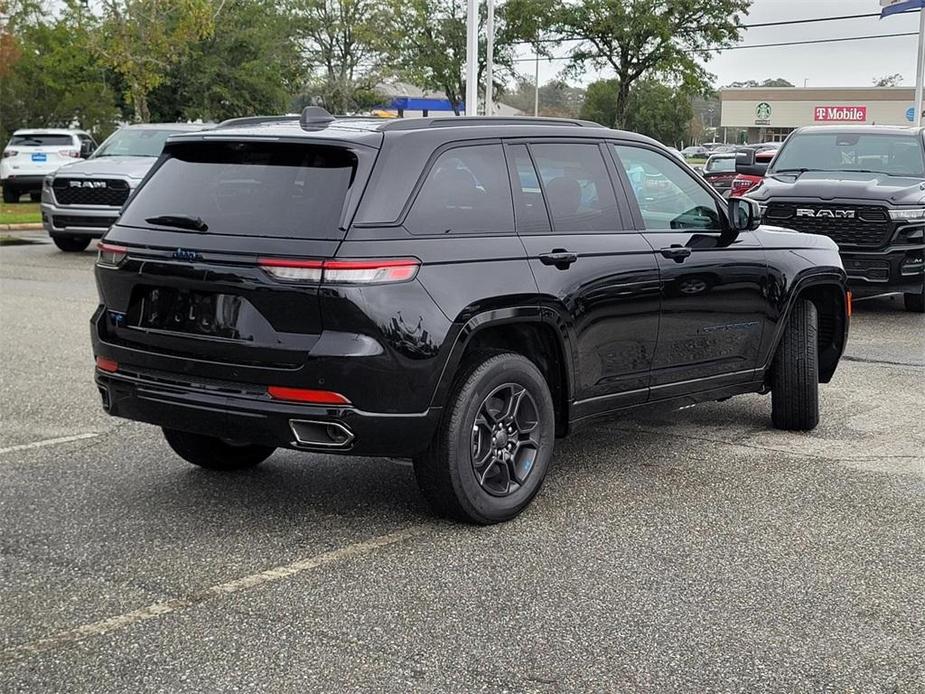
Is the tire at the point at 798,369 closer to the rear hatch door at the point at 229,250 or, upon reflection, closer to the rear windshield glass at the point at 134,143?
the rear hatch door at the point at 229,250

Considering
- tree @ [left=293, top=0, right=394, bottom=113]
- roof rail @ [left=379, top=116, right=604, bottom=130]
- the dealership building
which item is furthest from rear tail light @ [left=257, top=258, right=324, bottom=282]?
the dealership building

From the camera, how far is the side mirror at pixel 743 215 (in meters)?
6.71

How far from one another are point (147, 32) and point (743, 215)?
84.9 feet

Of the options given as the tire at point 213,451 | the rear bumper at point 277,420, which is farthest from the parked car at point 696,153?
the rear bumper at point 277,420

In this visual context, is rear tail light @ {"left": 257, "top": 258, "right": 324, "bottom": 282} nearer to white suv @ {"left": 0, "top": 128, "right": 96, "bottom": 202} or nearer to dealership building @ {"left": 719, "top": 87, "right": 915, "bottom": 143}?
white suv @ {"left": 0, "top": 128, "right": 96, "bottom": 202}

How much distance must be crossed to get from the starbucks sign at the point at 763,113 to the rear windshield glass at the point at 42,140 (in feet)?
228

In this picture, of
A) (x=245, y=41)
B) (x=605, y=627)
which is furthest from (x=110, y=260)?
(x=245, y=41)

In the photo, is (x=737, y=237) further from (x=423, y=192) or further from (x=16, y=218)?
(x=16, y=218)

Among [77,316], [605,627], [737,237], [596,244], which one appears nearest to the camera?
[605,627]

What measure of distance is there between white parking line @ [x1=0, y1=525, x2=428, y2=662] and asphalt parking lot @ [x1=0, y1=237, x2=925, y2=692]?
1 centimetres

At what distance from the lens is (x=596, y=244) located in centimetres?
587

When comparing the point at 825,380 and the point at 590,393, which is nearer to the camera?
the point at 590,393

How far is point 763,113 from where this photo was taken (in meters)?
92.6

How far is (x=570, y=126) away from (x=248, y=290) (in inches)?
81.3
